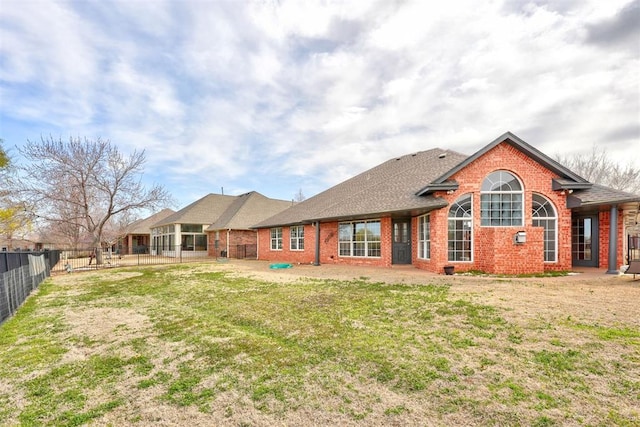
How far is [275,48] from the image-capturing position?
13.2m

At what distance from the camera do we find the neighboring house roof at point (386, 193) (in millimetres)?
13211

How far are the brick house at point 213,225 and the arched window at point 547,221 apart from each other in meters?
19.5

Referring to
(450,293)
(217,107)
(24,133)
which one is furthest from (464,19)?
(24,133)

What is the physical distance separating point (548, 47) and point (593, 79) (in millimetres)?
6219

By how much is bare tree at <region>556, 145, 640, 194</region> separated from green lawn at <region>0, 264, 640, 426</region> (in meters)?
38.1


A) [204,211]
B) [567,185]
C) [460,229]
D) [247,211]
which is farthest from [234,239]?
[567,185]

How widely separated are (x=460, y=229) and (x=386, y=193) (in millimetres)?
4251

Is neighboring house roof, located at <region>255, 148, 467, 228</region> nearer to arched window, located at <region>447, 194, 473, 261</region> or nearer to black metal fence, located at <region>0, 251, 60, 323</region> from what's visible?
arched window, located at <region>447, 194, 473, 261</region>

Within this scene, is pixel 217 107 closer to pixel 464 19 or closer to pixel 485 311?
pixel 464 19

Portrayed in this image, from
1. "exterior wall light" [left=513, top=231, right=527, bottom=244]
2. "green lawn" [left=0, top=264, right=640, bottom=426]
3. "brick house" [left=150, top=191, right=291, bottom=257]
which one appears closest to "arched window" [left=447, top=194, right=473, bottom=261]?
"exterior wall light" [left=513, top=231, right=527, bottom=244]

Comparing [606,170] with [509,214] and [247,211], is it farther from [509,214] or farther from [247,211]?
[247,211]

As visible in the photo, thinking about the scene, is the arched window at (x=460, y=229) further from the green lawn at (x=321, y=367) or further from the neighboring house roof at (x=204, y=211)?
the neighboring house roof at (x=204, y=211)

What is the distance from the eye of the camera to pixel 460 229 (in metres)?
12.3

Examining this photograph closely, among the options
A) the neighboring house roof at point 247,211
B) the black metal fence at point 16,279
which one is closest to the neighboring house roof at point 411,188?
the neighboring house roof at point 247,211
